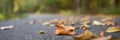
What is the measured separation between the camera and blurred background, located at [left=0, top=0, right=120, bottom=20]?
131 cm

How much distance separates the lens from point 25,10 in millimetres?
1302

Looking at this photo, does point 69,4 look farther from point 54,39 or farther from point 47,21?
point 54,39

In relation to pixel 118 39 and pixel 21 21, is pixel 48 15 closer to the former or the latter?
pixel 21 21

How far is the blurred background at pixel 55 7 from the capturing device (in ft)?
4.29

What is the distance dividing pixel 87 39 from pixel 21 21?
2.45 feet

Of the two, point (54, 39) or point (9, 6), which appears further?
point (9, 6)

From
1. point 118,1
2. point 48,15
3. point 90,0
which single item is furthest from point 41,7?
point 118,1

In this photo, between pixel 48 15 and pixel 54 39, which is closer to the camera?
pixel 54 39

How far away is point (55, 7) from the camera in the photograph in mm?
1317

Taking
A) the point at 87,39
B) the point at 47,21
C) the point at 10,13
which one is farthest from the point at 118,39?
the point at 10,13

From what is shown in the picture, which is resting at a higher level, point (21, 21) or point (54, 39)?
point (54, 39)

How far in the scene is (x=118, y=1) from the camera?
4.46ft

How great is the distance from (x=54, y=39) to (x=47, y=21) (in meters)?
0.59

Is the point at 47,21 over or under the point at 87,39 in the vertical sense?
under
